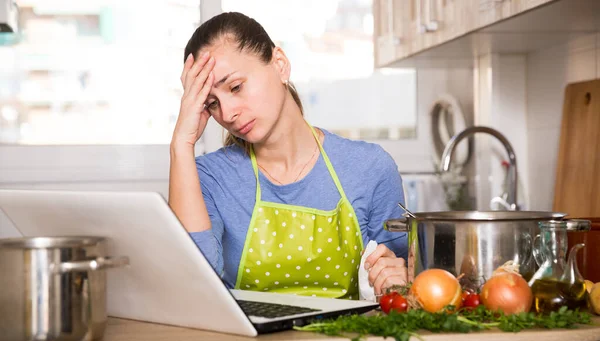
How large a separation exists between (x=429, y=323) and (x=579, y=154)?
1663 mm

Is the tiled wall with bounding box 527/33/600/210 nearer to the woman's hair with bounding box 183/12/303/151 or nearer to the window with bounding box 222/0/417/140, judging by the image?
the window with bounding box 222/0/417/140

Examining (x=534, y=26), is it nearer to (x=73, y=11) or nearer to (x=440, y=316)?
(x=440, y=316)

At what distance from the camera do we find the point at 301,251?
1526 mm

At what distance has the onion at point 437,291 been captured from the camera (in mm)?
1026

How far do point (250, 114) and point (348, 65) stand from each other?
6.04 feet

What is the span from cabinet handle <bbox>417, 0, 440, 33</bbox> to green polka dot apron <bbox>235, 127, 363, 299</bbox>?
→ 1154mm

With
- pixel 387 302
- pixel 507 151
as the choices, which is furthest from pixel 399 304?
pixel 507 151

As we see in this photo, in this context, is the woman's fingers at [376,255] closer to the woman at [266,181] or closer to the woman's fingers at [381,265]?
the woman's fingers at [381,265]

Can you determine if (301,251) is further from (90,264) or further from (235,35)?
(90,264)

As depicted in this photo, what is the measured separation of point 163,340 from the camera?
97 cm

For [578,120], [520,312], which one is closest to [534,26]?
[578,120]

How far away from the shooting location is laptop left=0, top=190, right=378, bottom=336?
3.06ft

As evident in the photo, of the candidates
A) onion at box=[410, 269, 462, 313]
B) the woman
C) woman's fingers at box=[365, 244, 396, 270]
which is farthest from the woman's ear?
onion at box=[410, 269, 462, 313]

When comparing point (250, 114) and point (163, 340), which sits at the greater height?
point (250, 114)
